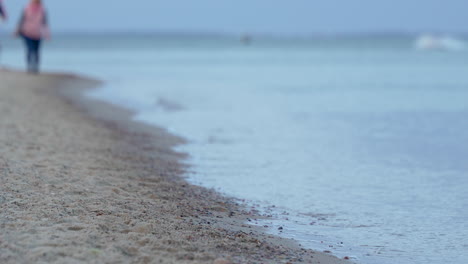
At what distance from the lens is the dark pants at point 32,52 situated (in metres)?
18.0

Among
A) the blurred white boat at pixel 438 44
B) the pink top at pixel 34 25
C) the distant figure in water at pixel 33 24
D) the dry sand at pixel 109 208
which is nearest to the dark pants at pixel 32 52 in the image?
the distant figure in water at pixel 33 24

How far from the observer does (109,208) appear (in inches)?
203

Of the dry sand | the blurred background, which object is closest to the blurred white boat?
the blurred background

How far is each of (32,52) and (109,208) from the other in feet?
46.5

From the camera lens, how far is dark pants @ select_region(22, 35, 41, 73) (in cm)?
1795

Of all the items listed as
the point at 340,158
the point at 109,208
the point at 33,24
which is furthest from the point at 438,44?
the point at 109,208

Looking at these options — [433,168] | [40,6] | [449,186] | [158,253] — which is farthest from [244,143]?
[40,6]

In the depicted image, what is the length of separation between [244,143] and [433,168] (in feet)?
8.79

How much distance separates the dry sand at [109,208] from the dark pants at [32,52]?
29.9 ft

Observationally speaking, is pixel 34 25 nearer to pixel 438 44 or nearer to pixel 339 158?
pixel 339 158

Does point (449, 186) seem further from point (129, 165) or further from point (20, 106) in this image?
point (20, 106)

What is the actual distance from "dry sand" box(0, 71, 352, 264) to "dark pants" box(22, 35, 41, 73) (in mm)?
9112

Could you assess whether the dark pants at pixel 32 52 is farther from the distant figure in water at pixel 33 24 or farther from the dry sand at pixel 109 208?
the dry sand at pixel 109 208

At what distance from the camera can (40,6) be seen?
17.8 m
